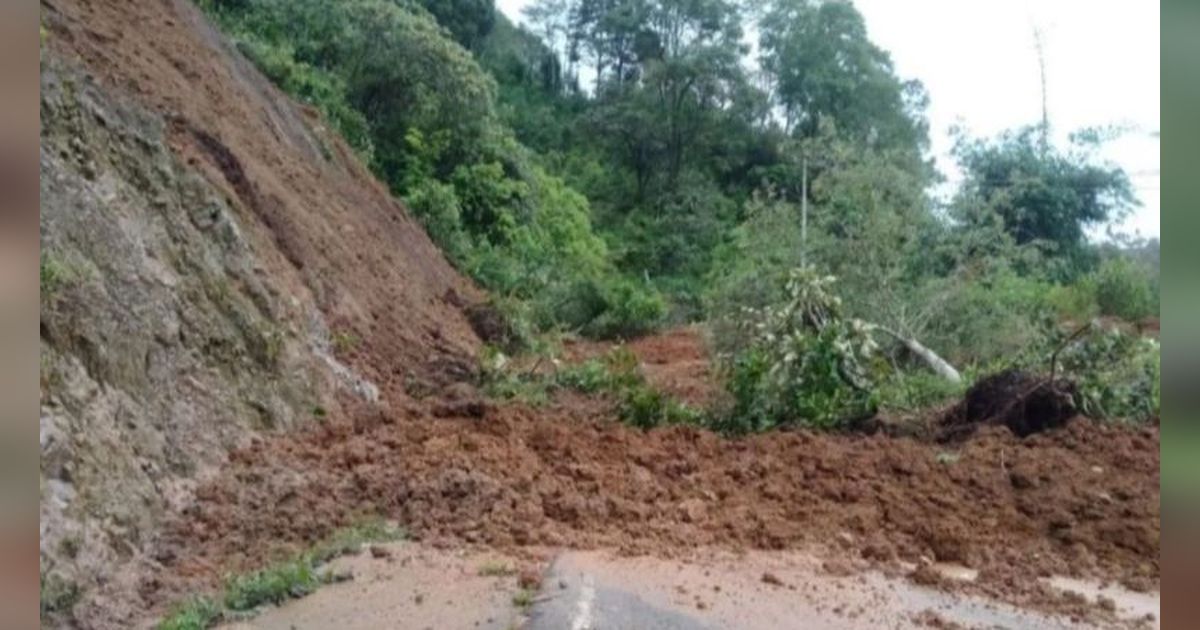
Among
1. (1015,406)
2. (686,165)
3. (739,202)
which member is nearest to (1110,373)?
(1015,406)

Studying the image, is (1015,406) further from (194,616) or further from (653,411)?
(194,616)

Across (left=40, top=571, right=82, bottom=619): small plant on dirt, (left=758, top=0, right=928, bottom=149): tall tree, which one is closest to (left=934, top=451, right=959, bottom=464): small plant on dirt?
(left=40, top=571, right=82, bottom=619): small plant on dirt

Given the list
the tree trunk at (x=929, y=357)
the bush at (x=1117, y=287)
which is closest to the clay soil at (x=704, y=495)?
the tree trunk at (x=929, y=357)

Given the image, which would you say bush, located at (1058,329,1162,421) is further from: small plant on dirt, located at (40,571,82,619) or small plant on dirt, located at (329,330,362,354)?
small plant on dirt, located at (40,571,82,619)

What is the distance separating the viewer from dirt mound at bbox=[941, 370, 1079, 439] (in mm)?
7094

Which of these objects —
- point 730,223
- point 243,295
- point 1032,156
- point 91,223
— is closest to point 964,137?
point 1032,156

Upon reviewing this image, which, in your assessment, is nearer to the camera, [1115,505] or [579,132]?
[1115,505]

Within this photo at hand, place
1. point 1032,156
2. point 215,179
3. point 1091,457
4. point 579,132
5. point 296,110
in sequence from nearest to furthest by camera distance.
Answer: point 1091,457 → point 215,179 → point 296,110 → point 1032,156 → point 579,132

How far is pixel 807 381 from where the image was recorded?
24.6 ft

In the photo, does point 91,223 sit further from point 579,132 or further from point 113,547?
point 579,132

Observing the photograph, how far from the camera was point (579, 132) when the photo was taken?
1045 inches

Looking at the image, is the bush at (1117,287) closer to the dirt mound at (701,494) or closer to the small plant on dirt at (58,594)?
the dirt mound at (701,494)

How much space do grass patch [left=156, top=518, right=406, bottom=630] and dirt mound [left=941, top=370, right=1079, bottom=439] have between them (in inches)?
178
